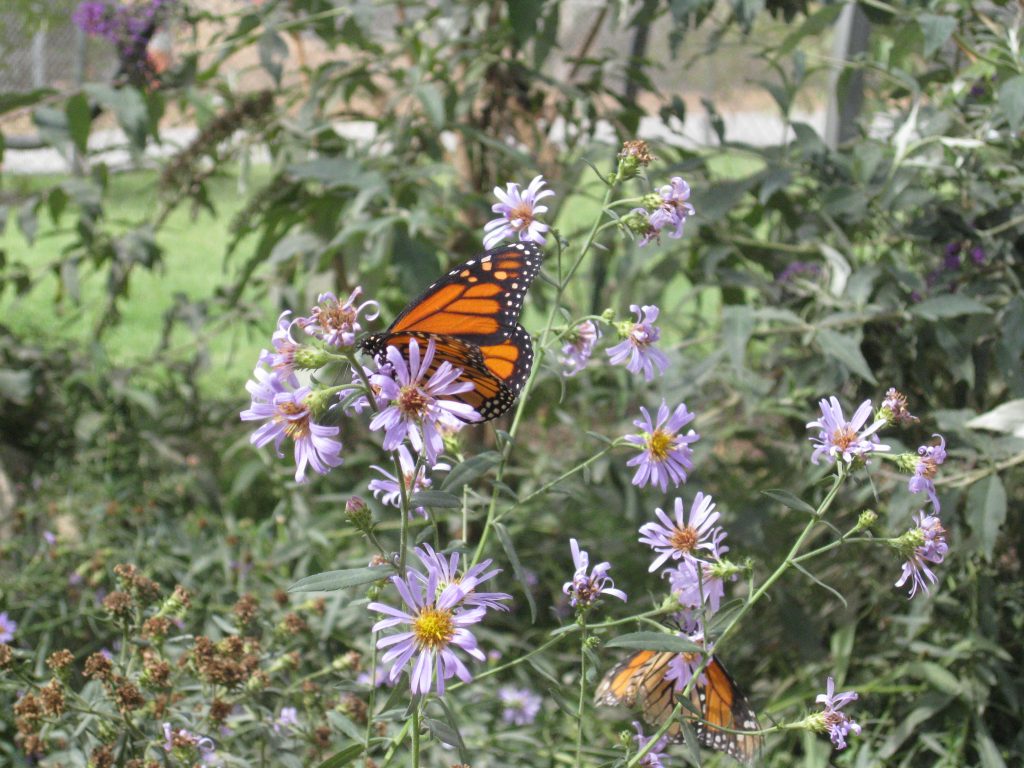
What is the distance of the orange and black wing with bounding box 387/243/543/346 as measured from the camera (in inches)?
36.7

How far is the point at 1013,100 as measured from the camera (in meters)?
1.53

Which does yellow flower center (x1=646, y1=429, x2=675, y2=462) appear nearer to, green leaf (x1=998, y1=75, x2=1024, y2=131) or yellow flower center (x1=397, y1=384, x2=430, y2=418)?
yellow flower center (x1=397, y1=384, x2=430, y2=418)

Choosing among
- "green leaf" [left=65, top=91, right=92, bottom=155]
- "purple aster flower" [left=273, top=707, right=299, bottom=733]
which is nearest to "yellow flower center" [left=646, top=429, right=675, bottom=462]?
"purple aster flower" [left=273, top=707, right=299, bottom=733]

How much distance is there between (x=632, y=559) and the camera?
229cm

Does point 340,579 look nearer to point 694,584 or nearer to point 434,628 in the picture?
point 434,628

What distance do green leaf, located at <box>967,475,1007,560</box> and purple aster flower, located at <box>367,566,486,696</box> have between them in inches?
37.3

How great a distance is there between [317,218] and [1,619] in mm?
952

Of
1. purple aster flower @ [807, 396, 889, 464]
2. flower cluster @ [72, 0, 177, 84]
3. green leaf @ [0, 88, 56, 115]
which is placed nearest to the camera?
purple aster flower @ [807, 396, 889, 464]

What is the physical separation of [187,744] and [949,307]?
3.86 ft

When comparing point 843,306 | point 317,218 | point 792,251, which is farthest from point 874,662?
point 317,218

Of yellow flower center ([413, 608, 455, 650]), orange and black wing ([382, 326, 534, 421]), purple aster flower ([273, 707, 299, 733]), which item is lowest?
purple aster flower ([273, 707, 299, 733])

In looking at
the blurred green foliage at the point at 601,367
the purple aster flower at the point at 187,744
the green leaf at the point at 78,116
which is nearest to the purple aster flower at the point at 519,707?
the blurred green foliage at the point at 601,367

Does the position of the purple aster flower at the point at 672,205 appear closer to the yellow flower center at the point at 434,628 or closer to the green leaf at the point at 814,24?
the yellow flower center at the point at 434,628

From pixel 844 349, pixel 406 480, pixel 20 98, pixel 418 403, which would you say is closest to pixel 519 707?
pixel 844 349
